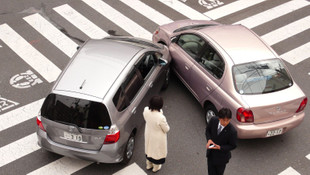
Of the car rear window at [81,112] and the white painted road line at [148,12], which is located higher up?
the car rear window at [81,112]

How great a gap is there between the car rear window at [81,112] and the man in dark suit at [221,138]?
5.76 ft

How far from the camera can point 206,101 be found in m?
8.30

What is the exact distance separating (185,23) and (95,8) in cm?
367

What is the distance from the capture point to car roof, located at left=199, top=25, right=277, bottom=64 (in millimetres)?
7902

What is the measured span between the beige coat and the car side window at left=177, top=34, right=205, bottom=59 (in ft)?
8.91

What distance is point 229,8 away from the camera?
13.3m

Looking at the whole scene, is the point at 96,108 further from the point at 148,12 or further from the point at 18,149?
the point at 148,12

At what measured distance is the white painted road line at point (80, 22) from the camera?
38.3ft

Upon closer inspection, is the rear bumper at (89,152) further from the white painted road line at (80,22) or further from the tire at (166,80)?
the white painted road line at (80,22)

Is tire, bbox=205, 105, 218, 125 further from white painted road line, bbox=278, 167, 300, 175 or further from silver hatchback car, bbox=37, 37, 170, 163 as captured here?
white painted road line, bbox=278, 167, 300, 175

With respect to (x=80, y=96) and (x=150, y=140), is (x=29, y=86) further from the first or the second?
(x=150, y=140)

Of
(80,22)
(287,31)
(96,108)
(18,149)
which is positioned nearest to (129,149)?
(96,108)

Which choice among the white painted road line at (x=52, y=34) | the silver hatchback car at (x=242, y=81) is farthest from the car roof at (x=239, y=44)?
the white painted road line at (x=52, y=34)

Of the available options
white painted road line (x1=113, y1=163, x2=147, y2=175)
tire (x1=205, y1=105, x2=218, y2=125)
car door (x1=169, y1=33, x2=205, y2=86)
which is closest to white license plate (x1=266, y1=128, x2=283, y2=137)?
tire (x1=205, y1=105, x2=218, y2=125)
